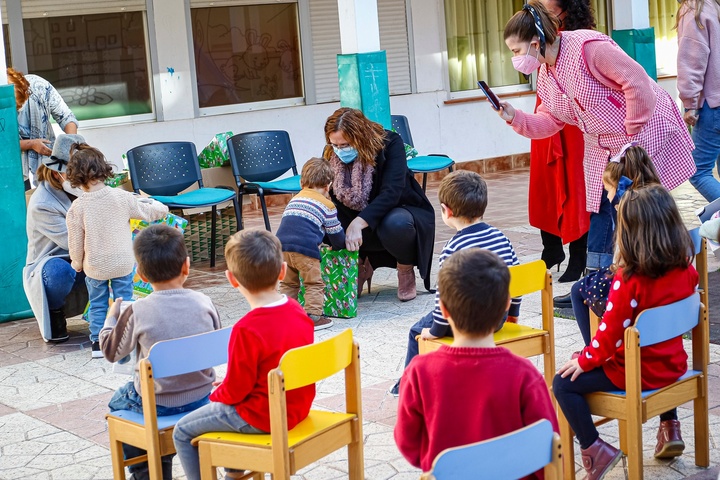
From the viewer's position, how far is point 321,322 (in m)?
5.82

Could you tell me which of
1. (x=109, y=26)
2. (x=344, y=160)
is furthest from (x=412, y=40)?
(x=344, y=160)

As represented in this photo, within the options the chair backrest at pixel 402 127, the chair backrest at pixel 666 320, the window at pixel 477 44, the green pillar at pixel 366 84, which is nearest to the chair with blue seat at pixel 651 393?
the chair backrest at pixel 666 320

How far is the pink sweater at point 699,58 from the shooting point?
6797mm

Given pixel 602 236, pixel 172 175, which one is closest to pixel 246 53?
pixel 172 175

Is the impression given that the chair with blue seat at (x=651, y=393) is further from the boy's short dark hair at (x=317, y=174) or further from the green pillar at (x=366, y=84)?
the green pillar at (x=366, y=84)

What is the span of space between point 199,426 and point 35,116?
15.5 feet

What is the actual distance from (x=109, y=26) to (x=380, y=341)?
6.18 metres

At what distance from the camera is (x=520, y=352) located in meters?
3.83

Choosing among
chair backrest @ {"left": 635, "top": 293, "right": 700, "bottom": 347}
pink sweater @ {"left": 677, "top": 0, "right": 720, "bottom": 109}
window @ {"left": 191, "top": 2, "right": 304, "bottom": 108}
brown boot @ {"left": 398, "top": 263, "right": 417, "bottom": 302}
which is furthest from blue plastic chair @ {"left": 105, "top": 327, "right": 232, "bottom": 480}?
window @ {"left": 191, "top": 2, "right": 304, "bottom": 108}

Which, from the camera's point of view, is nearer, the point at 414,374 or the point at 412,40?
the point at 414,374

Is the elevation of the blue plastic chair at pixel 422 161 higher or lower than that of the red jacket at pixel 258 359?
higher

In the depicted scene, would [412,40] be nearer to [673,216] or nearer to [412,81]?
[412,81]

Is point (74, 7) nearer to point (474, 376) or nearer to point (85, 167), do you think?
point (85, 167)

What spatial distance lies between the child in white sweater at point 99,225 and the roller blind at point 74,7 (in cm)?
490
